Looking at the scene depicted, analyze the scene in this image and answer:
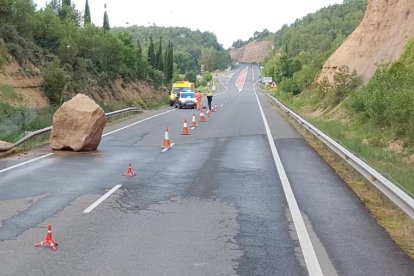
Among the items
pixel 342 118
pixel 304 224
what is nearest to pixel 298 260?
pixel 304 224

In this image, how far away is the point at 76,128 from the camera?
1817 cm

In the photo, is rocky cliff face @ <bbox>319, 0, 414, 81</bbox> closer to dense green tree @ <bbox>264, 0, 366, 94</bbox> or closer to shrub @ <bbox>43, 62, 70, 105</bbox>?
shrub @ <bbox>43, 62, 70, 105</bbox>

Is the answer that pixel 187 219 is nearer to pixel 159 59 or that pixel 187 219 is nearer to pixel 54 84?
pixel 54 84

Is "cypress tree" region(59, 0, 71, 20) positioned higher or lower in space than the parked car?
higher

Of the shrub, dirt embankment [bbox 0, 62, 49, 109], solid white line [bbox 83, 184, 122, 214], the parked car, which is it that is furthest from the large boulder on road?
the parked car

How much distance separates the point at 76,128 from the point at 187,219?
10.0m

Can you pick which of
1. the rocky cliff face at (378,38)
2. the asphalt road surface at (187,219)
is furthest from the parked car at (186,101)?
the asphalt road surface at (187,219)

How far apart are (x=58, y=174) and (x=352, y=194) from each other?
6.61 meters

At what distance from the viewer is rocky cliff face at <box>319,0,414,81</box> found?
33844mm

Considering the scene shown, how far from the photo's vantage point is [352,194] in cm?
1134

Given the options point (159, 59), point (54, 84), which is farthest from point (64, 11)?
point (159, 59)

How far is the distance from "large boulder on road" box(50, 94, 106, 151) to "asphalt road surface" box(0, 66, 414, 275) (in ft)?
4.39

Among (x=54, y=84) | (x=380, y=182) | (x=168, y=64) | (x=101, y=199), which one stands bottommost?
(x=168, y=64)

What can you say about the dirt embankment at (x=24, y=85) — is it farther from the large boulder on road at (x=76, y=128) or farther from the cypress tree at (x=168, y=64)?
the cypress tree at (x=168, y=64)
